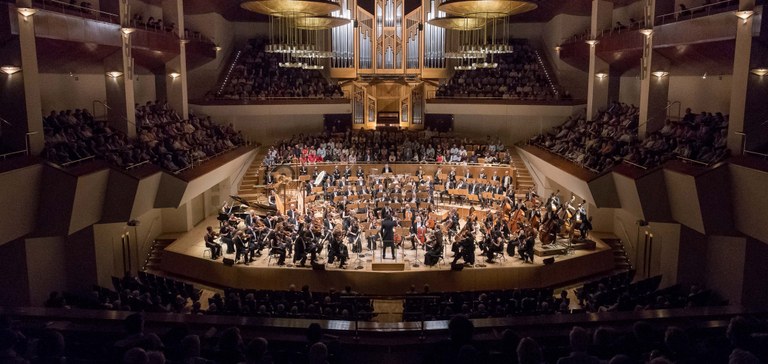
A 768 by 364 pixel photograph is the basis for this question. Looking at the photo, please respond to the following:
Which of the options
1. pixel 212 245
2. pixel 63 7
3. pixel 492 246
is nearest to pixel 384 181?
pixel 492 246

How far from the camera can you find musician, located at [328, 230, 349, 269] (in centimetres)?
1273

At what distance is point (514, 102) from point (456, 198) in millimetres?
5328

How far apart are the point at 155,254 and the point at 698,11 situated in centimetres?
1410

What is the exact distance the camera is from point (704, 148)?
1022 cm

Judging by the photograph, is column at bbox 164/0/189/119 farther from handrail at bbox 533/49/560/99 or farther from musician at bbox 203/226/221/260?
handrail at bbox 533/49/560/99

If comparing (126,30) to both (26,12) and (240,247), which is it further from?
(240,247)

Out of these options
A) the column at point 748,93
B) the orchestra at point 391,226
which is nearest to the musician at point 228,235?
the orchestra at point 391,226

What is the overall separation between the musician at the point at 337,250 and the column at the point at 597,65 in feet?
32.3

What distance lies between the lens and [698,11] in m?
13.0

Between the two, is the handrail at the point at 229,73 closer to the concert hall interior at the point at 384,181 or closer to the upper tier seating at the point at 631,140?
the concert hall interior at the point at 384,181

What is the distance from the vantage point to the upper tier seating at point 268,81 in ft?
72.6

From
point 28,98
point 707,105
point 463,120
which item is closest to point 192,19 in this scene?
point 463,120

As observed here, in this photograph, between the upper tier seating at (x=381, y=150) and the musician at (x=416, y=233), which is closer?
the musician at (x=416, y=233)

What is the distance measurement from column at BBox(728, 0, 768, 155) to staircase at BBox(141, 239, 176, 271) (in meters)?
12.7
